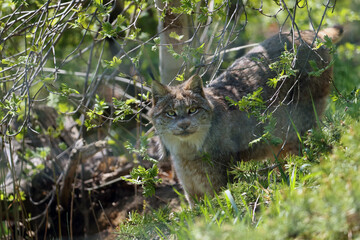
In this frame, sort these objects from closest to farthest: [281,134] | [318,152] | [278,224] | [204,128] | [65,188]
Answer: [278,224], [318,152], [204,128], [281,134], [65,188]

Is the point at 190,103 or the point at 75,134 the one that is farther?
the point at 75,134

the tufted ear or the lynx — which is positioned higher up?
the tufted ear

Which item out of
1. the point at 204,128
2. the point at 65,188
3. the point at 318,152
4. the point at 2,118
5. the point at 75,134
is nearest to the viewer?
the point at 318,152

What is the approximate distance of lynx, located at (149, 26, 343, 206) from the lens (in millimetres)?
4570

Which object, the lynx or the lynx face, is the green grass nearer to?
the lynx

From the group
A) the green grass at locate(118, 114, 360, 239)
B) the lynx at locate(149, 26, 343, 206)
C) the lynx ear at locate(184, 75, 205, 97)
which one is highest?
the lynx ear at locate(184, 75, 205, 97)

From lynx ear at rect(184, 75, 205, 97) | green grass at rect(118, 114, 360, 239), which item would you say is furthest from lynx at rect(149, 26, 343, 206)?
green grass at rect(118, 114, 360, 239)

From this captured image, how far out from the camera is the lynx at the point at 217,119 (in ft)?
15.0

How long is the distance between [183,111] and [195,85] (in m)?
0.29

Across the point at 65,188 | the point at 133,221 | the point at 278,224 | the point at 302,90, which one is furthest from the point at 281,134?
the point at 65,188

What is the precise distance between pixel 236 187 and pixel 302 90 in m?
1.94

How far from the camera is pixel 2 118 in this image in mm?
4387

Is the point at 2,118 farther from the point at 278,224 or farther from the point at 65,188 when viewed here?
the point at 278,224

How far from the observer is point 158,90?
15.2 feet
